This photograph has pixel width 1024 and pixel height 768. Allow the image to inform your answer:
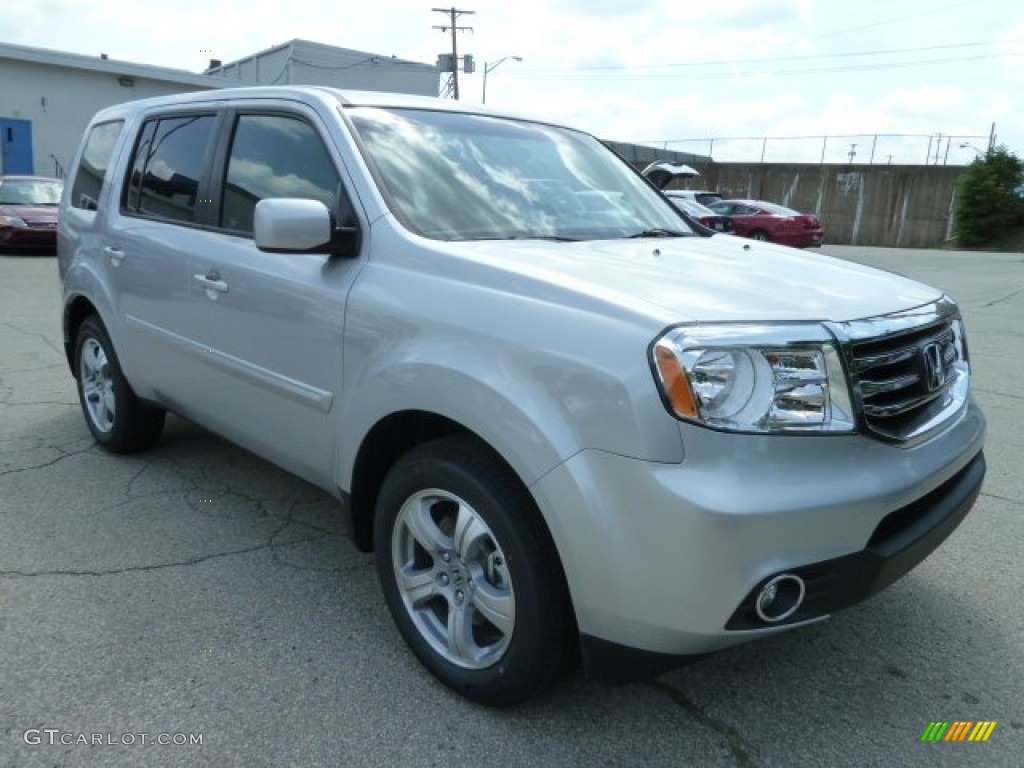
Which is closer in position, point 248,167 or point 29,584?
point 29,584

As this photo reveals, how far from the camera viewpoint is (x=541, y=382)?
7.01 feet

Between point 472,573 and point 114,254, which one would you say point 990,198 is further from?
point 472,573

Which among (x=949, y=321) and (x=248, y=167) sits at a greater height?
(x=248, y=167)

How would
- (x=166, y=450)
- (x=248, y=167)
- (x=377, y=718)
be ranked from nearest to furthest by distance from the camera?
1. (x=377, y=718)
2. (x=248, y=167)
3. (x=166, y=450)

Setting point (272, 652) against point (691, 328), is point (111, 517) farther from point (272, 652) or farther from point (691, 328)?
point (691, 328)

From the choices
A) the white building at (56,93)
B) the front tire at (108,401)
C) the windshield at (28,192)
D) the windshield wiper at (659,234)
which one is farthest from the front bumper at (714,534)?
the white building at (56,93)

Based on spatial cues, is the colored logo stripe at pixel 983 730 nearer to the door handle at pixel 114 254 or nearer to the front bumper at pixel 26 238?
the door handle at pixel 114 254

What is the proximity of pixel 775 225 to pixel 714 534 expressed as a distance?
22244mm

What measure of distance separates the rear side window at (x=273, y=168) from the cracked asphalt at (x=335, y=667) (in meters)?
1.41

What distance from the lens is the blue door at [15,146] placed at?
26578 mm

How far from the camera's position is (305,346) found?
2.92 metres

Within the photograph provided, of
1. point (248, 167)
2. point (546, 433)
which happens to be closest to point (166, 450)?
point (248, 167)

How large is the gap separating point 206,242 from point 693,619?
8.36 feet

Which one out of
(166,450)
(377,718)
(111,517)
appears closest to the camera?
(377,718)
